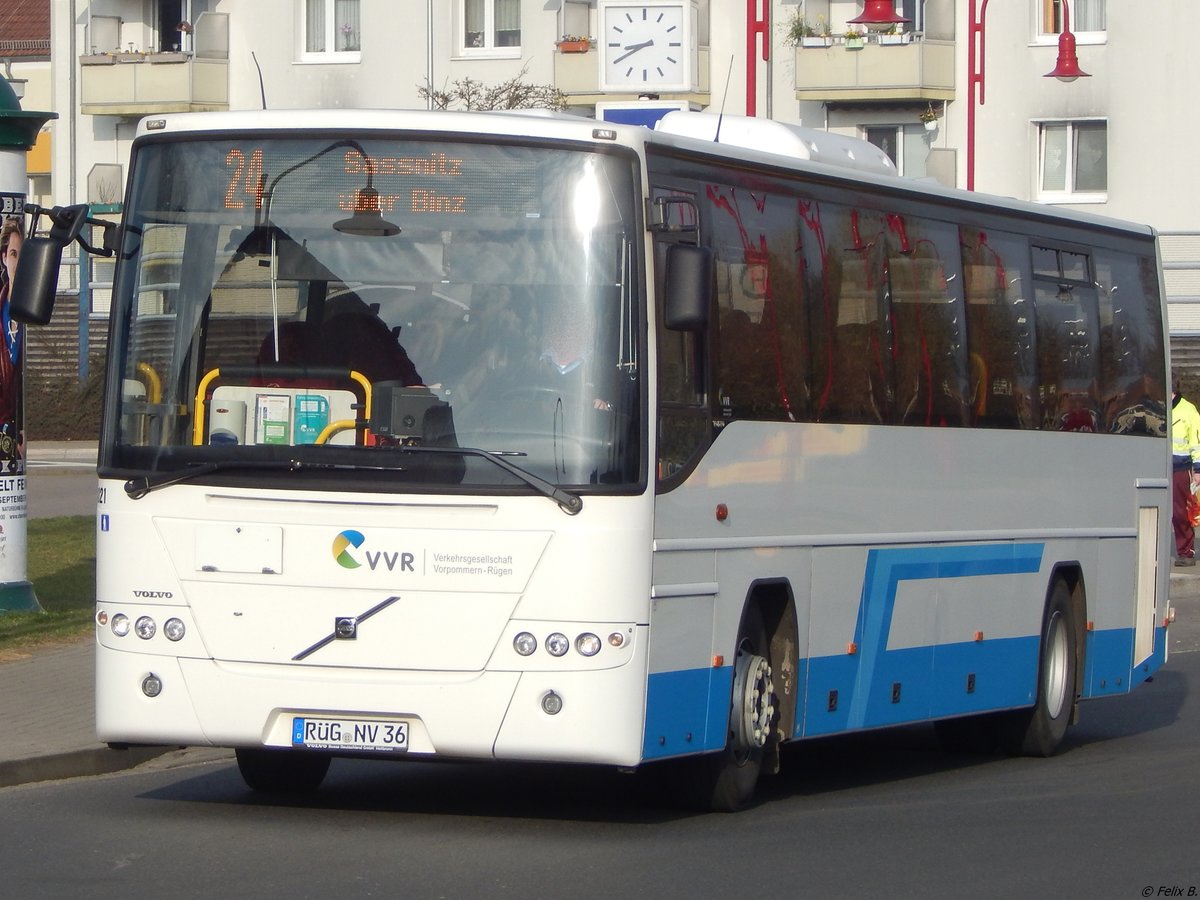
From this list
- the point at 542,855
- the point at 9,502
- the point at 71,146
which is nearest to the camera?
the point at 542,855

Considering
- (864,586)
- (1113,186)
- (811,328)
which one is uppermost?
(1113,186)

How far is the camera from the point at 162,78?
54.8 meters

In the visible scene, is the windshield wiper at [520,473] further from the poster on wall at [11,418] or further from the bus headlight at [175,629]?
the poster on wall at [11,418]

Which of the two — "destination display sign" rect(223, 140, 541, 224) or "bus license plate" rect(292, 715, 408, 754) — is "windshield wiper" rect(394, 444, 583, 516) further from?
"bus license plate" rect(292, 715, 408, 754)

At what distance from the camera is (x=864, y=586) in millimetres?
11430

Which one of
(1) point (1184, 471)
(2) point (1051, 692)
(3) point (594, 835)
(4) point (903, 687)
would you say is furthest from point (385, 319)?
(1) point (1184, 471)

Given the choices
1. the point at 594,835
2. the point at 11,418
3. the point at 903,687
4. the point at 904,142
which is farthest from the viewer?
the point at 904,142

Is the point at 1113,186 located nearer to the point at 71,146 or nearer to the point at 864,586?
the point at 71,146

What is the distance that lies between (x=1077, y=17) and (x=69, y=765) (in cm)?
4010

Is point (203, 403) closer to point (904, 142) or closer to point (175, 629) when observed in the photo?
point (175, 629)

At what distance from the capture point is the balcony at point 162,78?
5441cm

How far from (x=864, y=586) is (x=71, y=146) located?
48036 millimetres

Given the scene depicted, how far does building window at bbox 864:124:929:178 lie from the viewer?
164ft

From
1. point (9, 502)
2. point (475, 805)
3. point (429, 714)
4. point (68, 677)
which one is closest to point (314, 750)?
point (429, 714)
